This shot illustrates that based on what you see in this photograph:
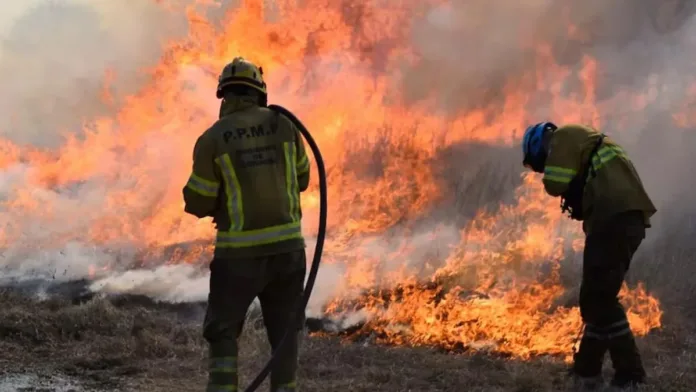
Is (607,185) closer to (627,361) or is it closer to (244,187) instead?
(627,361)

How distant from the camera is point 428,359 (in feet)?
17.1

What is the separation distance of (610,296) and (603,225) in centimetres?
50

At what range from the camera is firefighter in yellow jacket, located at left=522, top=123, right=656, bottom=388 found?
4.27 metres

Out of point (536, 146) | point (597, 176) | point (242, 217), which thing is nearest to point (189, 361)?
point (242, 217)

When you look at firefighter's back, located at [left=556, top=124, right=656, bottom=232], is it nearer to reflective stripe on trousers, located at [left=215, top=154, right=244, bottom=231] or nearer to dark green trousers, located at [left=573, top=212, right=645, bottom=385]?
dark green trousers, located at [left=573, top=212, right=645, bottom=385]

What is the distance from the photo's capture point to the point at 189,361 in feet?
17.4

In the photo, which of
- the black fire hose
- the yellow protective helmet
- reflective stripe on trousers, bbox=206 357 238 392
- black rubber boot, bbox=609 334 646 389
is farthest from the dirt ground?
the yellow protective helmet

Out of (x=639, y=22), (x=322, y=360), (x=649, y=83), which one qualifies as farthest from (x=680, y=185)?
(x=322, y=360)

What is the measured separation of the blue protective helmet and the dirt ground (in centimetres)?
158

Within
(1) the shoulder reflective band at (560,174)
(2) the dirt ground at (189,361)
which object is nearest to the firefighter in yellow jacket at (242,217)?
(2) the dirt ground at (189,361)

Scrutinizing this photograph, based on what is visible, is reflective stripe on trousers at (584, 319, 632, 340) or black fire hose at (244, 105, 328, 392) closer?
black fire hose at (244, 105, 328, 392)

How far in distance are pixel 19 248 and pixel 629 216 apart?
355 inches

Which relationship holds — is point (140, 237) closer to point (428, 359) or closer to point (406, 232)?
point (406, 232)

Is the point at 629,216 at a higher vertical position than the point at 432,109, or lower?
lower
